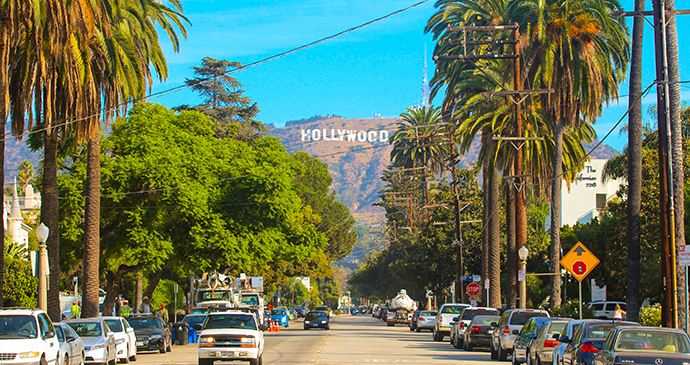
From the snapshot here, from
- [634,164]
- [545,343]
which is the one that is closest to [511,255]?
[634,164]

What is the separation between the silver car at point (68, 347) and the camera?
1805cm

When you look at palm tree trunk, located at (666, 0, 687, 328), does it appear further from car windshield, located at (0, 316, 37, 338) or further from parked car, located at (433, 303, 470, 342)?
parked car, located at (433, 303, 470, 342)

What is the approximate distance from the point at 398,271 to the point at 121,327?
157ft

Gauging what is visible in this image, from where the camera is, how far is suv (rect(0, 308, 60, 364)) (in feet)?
52.3

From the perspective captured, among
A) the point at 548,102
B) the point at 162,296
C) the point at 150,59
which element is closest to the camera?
the point at 150,59

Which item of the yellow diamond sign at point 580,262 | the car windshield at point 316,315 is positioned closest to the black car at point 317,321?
the car windshield at point 316,315

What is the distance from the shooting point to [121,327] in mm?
25734

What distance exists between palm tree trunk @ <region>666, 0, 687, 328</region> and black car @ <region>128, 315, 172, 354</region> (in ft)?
59.4

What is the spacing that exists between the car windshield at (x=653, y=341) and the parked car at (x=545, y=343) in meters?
4.31

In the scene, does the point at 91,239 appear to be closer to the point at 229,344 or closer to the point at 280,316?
the point at 229,344

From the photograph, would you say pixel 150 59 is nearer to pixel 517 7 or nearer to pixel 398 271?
pixel 517 7

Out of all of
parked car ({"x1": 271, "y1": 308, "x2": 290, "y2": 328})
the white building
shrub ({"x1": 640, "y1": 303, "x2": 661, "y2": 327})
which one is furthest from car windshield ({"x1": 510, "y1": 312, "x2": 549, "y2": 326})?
the white building

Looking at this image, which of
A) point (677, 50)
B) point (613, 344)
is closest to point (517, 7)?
point (677, 50)

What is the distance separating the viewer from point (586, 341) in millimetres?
16453
